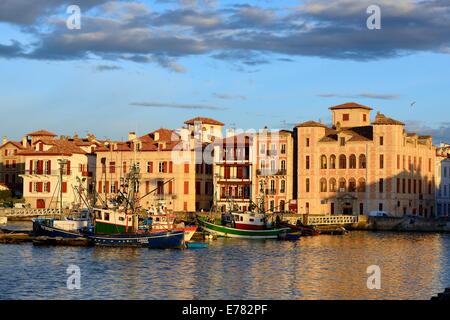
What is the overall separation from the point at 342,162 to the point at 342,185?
2576mm

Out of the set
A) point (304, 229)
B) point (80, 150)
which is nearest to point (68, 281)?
point (304, 229)

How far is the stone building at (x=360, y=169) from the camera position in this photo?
11000cm

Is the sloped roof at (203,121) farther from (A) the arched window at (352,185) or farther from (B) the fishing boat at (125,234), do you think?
(B) the fishing boat at (125,234)

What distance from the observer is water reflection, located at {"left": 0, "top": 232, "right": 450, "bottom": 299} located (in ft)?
154

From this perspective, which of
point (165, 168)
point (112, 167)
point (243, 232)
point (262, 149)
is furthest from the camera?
point (112, 167)

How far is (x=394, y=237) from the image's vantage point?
93688mm

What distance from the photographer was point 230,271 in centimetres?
5706

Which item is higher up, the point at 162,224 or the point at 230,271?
the point at 162,224

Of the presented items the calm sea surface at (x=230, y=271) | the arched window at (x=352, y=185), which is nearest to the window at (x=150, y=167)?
the arched window at (x=352, y=185)

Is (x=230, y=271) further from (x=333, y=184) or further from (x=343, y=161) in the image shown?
(x=333, y=184)

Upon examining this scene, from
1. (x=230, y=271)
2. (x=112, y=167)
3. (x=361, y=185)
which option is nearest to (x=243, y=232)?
(x=361, y=185)

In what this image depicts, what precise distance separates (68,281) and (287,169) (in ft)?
216

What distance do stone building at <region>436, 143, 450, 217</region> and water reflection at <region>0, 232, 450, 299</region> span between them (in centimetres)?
4643
